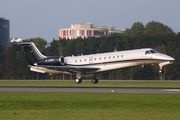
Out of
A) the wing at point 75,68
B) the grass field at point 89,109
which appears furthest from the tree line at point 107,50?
the grass field at point 89,109

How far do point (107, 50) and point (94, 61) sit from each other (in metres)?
51.6

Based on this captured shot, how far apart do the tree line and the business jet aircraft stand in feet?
96.8

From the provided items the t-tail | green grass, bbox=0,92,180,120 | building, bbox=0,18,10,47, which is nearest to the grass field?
green grass, bbox=0,92,180,120

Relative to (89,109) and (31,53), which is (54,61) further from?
(89,109)

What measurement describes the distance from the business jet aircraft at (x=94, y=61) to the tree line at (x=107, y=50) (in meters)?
29.5

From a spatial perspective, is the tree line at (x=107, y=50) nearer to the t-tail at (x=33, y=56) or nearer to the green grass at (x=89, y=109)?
the t-tail at (x=33, y=56)

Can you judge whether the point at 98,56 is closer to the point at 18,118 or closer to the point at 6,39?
the point at 18,118

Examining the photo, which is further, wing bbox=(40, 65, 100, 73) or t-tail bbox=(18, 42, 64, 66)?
t-tail bbox=(18, 42, 64, 66)

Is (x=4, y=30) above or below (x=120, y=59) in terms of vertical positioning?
above

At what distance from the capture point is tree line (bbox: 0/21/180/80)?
88625 mm

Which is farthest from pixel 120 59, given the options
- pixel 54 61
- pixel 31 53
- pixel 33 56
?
pixel 31 53

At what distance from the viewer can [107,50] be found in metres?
104

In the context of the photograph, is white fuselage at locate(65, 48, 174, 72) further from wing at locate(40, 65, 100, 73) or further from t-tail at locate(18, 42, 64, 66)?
t-tail at locate(18, 42, 64, 66)

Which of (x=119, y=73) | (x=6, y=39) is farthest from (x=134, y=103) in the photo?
(x=6, y=39)
